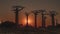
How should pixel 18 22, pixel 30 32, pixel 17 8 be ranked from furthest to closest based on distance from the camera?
pixel 18 22 < pixel 17 8 < pixel 30 32

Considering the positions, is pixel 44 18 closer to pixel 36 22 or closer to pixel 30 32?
pixel 36 22

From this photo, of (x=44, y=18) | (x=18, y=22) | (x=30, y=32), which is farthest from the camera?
(x=44, y=18)

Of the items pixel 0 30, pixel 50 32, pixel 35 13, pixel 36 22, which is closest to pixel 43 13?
pixel 35 13

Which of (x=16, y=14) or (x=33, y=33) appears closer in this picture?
(x=33, y=33)

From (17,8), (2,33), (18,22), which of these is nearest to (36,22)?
(18,22)

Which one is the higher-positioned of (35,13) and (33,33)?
(35,13)

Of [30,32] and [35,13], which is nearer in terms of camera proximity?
[30,32]

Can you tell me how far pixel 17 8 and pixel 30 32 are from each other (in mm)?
3041

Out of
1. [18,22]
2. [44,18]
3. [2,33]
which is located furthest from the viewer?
[44,18]

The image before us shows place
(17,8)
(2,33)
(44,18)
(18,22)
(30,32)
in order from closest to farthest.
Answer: (2,33) < (30,32) < (17,8) < (18,22) < (44,18)

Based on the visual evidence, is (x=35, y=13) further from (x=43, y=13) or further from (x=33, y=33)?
(x=33, y=33)

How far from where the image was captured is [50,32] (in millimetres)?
17266

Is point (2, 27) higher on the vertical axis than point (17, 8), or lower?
lower

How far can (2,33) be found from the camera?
15.3 meters
